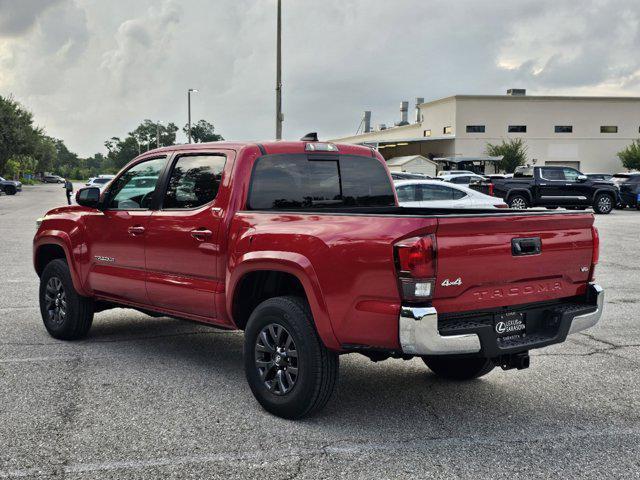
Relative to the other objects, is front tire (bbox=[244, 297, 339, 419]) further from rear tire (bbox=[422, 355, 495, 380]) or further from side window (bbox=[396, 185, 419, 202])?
side window (bbox=[396, 185, 419, 202])

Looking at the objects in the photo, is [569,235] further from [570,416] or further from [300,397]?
[300,397]

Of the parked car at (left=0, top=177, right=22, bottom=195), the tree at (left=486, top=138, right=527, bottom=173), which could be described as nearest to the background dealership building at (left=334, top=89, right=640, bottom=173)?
the tree at (left=486, top=138, right=527, bottom=173)

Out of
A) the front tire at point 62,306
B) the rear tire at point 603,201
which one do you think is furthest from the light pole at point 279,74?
the front tire at point 62,306

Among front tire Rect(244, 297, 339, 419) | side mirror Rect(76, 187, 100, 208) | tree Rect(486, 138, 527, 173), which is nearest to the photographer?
front tire Rect(244, 297, 339, 419)

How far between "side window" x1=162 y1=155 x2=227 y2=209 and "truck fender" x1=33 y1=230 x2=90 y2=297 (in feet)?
4.78

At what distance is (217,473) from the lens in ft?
13.2

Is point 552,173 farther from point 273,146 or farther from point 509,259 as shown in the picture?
point 509,259

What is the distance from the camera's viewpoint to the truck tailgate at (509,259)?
4297 mm

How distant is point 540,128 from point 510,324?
6569 cm

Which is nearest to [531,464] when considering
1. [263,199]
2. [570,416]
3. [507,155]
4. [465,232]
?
[570,416]

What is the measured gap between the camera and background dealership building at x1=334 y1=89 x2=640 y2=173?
6606 cm

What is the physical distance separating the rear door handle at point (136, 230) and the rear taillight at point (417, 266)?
2778mm

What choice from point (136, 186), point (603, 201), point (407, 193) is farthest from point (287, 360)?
point (603, 201)

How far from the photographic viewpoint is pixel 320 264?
4.63 meters
